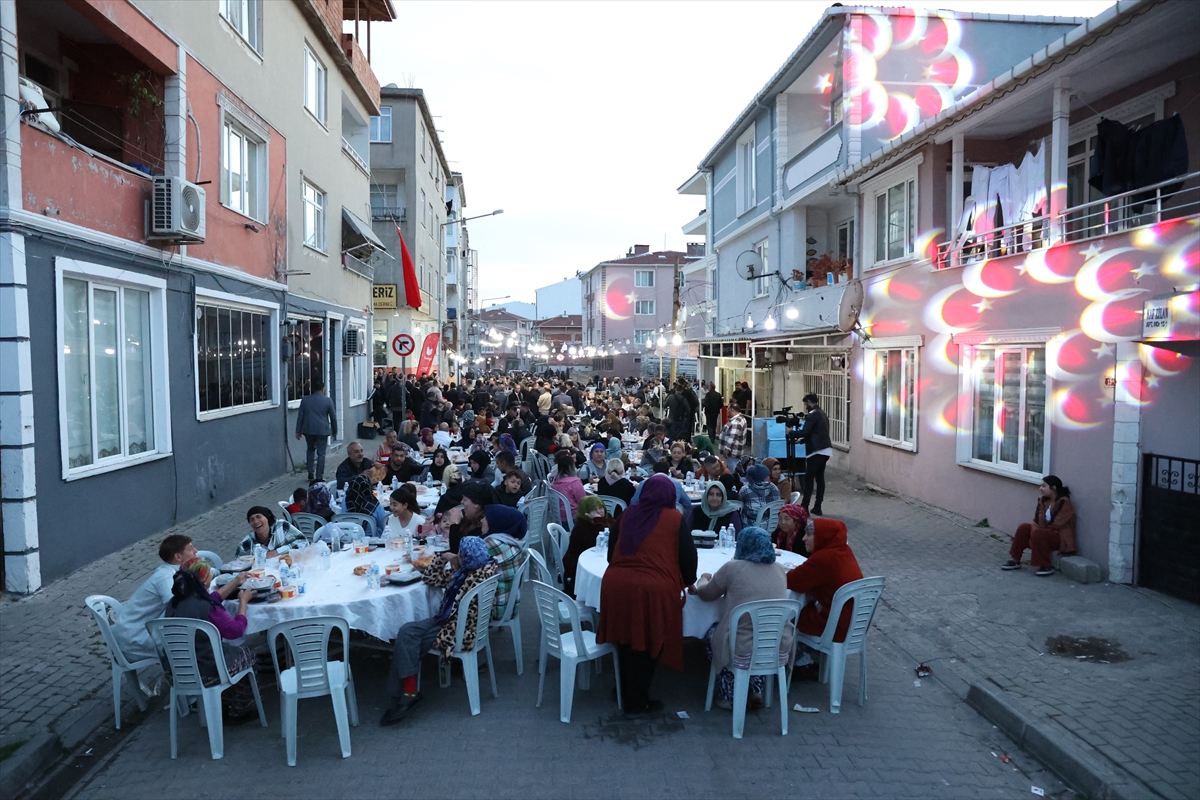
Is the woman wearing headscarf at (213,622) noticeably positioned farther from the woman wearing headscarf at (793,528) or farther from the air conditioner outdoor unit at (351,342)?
the air conditioner outdoor unit at (351,342)

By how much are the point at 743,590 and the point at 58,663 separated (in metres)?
5.24

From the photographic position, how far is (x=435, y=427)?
18.0m

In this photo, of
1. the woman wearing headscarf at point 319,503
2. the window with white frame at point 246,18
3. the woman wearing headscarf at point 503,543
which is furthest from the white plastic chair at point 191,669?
the window with white frame at point 246,18

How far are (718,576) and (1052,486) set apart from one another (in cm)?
559

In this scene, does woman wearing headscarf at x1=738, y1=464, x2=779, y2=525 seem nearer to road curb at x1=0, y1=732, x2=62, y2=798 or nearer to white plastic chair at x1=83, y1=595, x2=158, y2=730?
white plastic chair at x1=83, y1=595, x2=158, y2=730

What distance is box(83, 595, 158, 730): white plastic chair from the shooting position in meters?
5.15

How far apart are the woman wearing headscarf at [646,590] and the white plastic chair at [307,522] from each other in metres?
3.97

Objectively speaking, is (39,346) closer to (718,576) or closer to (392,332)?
(718,576)

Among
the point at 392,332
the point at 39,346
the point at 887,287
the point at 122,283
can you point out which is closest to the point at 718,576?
the point at 39,346

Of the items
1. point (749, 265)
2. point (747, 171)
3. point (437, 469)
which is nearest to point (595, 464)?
point (437, 469)

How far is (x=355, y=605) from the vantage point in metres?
5.52

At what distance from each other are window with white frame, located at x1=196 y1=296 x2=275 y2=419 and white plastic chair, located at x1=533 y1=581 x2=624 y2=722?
782 cm

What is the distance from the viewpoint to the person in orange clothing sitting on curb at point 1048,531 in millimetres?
8875

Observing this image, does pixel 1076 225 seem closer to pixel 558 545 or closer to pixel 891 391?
pixel 891 391
